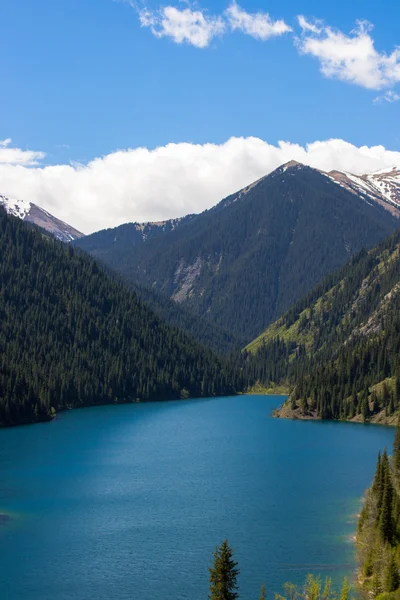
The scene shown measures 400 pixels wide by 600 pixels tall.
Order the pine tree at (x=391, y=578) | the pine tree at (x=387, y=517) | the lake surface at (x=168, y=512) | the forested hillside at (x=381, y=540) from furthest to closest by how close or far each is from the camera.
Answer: the lake surface at (x=168, y=512) < the pine tree at (x=387, y=517) < the forested hillside at (x=381, y=540) < the pine tree at (x=391, y=578)

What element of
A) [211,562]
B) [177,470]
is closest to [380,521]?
[211,562]

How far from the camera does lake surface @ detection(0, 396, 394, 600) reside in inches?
3199

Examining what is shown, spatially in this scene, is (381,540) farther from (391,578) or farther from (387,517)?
(391,578)

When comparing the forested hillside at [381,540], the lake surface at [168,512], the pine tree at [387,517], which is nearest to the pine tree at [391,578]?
the forested hillside at [381,540]

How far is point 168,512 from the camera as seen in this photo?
108 m

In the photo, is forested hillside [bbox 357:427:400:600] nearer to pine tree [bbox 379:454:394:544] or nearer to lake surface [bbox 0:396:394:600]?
pine tree [bbox 379:454:394:544]

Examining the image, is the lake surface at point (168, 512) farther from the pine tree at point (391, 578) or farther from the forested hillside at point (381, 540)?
the pine tree at point (391, 578)

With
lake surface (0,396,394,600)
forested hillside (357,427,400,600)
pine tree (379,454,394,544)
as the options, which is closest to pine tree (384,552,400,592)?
forested hillside (357,427,400,600)

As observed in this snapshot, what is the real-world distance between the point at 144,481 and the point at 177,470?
→ 12.1 metres

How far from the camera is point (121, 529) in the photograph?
99.4 meters

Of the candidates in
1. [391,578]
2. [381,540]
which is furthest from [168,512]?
[391,578]

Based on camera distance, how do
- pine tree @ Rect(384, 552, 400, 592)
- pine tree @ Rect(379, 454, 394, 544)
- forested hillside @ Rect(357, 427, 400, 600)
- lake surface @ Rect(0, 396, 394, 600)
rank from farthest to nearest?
1. lake surface @ Rect(0, 396, 394, 600)
2. pine tree @ Rect(379, 454, 394, 544)
3. forested hillside @ Rect(357, 427, 400, 600)
4. pine tree @ Rect(384, 552, 400, 592)

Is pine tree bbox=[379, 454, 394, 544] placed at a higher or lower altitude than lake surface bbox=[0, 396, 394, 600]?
higher

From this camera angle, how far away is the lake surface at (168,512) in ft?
267
